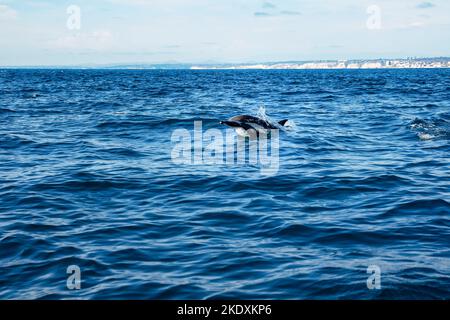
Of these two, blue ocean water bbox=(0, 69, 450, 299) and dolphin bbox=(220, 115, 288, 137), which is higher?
dolphin bbox=(220, 115, 288, 137)

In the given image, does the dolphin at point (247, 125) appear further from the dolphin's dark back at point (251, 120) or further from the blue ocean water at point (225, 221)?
the blue ocean water at point (225, 221)

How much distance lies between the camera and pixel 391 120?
29156 millimetres

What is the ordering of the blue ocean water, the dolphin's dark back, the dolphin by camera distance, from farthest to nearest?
the dolphin's dark back, the dolphin, the blue ocean water

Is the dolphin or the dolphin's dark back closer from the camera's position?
the dolphin

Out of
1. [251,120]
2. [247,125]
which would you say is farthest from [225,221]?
[251,120]

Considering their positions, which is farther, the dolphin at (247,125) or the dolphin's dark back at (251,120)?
the dolphin's dark back at (251,120)

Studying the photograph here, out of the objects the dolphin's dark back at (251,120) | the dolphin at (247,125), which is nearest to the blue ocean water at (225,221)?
the dolphin at (247,125)

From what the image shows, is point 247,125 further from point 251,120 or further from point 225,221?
point 225,221

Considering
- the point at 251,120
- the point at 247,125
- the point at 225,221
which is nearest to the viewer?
the point at 225,221

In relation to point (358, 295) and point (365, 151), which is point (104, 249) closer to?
point (358, 295)

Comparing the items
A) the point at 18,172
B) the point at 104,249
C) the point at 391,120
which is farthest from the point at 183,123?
the point at 104,249

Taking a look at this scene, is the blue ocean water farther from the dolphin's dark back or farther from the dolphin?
the dolphin's dark back

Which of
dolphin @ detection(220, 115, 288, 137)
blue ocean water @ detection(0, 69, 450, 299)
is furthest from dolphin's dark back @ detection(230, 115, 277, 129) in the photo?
blue ocean water @ detection(0, 69, 450, 299)

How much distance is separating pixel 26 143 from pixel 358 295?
57.5ft
